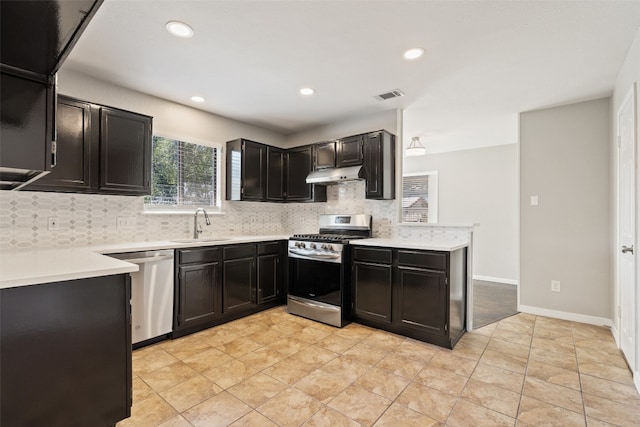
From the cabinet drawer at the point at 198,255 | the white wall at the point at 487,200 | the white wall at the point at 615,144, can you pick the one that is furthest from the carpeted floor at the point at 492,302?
the cabinet drawer at the point at 198,255

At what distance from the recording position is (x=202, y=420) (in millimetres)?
1786

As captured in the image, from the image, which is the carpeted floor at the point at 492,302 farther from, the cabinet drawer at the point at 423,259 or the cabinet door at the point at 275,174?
the cabinet door at the point at 275,174

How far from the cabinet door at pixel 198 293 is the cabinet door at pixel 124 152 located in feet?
3.03

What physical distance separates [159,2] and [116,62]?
41.1 inches

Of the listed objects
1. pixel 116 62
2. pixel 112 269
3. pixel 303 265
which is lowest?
pixel 303 265

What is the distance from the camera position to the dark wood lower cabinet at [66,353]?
1327mm

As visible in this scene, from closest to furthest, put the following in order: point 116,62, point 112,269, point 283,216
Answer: point 112,269 < point 116,62 < point 283,216

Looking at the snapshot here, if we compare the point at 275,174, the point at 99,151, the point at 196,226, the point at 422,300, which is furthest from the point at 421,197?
the point at 99,151

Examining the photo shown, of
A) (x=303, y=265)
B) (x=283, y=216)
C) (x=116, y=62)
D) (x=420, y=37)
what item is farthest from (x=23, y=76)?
(x=283, y=216)

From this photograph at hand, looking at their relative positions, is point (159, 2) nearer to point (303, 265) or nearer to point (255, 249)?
point (255, 249)

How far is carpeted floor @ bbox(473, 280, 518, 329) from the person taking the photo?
3.68 m

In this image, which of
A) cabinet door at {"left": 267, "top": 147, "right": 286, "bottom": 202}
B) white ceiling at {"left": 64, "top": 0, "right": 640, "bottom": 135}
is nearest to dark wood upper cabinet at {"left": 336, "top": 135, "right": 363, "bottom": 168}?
white ceiling at {"left": 64, "top": 0, "right": 640, "bottom": 135}

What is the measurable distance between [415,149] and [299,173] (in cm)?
190

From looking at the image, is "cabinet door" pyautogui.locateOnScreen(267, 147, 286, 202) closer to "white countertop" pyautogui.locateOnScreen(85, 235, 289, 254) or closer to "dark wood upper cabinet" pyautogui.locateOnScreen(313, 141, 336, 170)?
"dark wood upper cabinet" pyautogui.locateOnScreen(313, 141, 336, 170)
